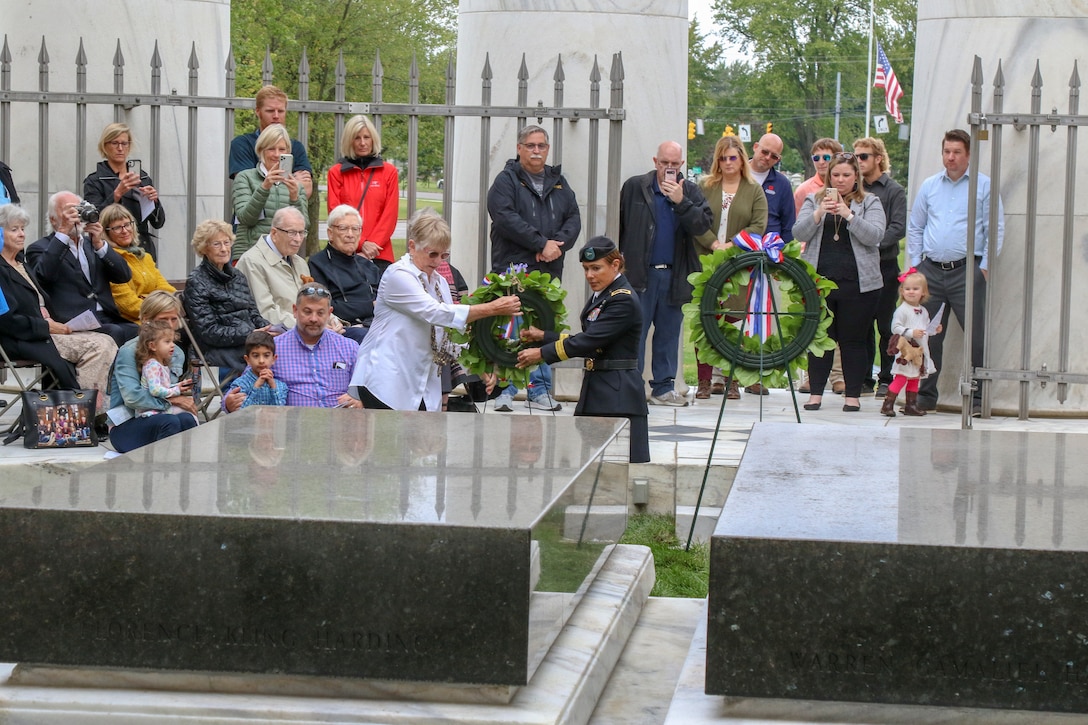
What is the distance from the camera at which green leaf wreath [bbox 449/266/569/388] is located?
340 inches

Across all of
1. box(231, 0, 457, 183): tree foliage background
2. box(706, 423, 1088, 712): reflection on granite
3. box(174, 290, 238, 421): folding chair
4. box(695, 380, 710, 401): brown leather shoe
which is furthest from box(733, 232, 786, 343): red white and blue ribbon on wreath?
box(231, 0, 457, 183): tree foliage background

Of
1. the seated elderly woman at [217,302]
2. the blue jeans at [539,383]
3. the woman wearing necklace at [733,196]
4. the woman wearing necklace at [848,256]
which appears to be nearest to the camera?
the seated elderly woman at [217,302]

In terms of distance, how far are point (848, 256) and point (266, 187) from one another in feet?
13.7

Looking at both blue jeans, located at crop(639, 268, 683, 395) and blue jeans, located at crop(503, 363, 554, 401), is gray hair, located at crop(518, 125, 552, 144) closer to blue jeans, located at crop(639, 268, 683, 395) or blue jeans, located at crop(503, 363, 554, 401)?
blue jeans, located at crop(639, 268, 683, 395)

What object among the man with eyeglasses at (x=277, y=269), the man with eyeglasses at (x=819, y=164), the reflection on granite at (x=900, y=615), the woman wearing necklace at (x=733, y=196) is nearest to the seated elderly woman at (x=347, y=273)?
the man with eyeglasses at (x=277, y=269)

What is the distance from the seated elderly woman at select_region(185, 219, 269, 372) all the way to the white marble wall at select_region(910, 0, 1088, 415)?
5.16 metres

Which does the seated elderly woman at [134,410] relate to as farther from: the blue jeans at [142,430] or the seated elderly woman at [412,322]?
the seated elderly woman at [412,322]

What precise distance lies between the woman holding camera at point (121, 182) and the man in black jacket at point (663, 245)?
130 inches

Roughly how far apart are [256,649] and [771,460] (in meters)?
2.13

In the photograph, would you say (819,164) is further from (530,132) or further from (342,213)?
(342,213)

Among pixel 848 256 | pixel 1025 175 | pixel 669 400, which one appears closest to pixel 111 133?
pixel 669 400

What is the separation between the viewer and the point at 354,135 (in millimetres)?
10336

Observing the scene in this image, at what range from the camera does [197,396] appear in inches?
359

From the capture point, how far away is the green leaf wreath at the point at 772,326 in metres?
8.59
